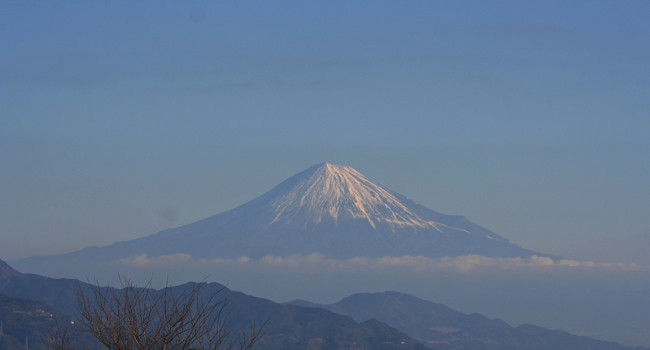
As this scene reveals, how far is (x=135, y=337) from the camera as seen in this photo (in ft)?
45.2

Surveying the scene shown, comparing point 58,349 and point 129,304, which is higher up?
point 129,304

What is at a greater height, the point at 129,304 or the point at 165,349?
the point at 129,304

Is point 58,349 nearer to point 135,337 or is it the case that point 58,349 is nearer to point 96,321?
point 96,321

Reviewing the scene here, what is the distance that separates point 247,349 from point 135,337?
2.90m

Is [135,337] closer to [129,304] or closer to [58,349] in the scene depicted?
[129,304]

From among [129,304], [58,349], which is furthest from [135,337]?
[58,349]

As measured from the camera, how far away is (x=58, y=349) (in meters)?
14.7

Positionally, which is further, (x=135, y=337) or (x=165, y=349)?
(x=165, y=349)

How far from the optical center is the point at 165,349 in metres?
15.1

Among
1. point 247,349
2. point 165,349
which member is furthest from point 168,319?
point 247,349

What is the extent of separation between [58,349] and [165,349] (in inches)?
88.2

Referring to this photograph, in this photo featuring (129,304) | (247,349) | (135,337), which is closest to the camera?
(135,337)

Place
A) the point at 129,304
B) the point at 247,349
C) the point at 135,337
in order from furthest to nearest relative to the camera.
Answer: the point at 247,349, the point at 129,304, the point at 135,337

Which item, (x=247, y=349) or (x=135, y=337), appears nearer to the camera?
(x=135, y=337)
